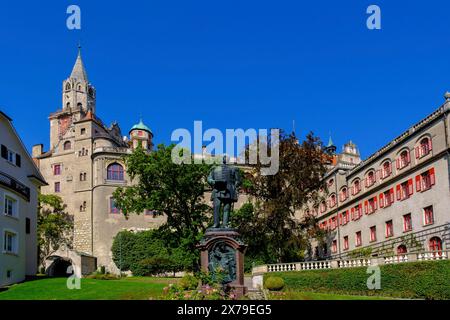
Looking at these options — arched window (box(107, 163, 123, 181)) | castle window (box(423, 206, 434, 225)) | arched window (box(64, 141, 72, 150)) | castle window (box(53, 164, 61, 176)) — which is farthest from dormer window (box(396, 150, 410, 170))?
castle window (box(53, 164, 61, 176))

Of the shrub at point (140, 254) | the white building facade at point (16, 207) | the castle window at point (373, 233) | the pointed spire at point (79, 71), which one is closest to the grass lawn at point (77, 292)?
the white building facade at point (16, 207)

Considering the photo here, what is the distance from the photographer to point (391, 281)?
33031mm

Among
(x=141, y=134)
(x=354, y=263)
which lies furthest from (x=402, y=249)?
(x=141, y=134)

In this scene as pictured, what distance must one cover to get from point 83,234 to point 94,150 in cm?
1090

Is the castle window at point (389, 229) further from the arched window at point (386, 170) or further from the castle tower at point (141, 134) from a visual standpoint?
the castle tower at point (141, 134)

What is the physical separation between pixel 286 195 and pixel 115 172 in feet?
107

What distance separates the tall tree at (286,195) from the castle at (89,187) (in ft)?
82.7

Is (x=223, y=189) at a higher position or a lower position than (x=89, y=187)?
lower

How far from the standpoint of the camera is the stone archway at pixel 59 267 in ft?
216

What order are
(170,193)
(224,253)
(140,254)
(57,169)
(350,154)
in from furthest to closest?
(350,154), (57,169), (140,254), (170,193), (224,253)

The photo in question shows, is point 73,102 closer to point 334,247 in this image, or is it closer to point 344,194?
point 344,194

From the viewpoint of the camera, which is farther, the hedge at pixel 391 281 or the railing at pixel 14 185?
the railing at pixel 14 185

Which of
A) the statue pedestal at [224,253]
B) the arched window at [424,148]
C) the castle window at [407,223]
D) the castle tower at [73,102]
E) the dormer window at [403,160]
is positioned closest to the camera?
the statue pedestal at [224,253]
